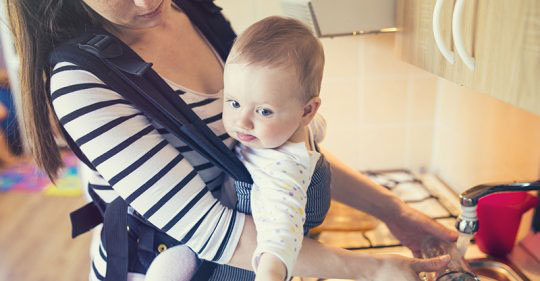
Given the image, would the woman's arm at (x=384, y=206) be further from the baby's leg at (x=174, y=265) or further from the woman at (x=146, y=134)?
the baby's leg at (x=174, y=265)

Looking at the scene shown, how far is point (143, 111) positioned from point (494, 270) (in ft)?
2.42

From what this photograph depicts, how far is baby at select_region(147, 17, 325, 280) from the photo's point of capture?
55cm

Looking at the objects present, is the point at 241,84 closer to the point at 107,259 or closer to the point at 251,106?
the point at 251,106

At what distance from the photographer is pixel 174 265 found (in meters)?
0.64

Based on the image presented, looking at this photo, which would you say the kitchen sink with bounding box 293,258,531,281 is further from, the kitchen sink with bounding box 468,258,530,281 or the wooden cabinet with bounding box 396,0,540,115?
the wooden cabinet with bounding box 396,0,540,115

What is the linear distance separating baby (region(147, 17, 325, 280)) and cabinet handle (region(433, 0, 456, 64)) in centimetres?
16

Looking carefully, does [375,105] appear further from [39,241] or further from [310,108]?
[39,241]

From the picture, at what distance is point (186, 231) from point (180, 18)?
383mm

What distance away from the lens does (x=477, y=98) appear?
1048 millimetres

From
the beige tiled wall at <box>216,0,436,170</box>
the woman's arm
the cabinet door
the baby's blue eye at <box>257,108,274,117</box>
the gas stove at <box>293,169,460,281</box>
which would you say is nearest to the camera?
the cabinet door

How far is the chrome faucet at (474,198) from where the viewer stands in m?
0.74

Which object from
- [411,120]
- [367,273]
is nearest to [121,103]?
[367,273]

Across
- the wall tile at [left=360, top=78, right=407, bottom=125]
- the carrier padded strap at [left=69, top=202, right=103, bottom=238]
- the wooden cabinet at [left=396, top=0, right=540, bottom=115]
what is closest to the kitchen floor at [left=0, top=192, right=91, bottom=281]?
the carrier padded strap at [left=69, top=202, right=103, bottom=238]

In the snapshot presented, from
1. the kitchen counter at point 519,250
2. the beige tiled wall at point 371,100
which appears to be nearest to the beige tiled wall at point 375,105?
the beige tiled wall at point 371,100
